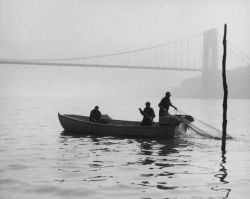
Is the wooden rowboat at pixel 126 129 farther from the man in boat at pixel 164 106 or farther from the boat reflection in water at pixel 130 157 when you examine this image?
the man in boat at pixel 164 106

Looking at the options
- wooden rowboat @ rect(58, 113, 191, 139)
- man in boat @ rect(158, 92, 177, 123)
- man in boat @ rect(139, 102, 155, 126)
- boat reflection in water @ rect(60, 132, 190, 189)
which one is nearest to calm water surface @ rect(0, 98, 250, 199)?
boat reflection in water @ rect(60, 132, 190, 189)

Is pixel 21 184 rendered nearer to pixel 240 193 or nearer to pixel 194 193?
pixel 194 193

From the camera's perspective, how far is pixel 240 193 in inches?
378

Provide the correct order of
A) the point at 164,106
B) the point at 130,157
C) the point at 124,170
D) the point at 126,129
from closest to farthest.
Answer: the point at 124,170
the point at 130,157
the point at 164,106
the point at 126,129

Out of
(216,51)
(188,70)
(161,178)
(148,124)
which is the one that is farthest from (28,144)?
(216,51)

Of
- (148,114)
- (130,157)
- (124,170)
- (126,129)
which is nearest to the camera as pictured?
(124,170)

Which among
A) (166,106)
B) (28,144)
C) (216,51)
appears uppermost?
(216,51)

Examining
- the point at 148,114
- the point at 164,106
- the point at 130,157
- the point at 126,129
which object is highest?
the point at 164,106

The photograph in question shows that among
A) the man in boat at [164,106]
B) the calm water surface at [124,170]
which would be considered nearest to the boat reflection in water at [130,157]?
the calm water surface at [124,170]

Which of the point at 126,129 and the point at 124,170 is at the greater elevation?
the point at 126,129

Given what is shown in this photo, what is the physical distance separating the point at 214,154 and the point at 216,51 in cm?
11316

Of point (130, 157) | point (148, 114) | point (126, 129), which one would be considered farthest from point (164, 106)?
point (130, 157)

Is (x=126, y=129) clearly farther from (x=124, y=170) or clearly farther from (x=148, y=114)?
(x=124, y=170)

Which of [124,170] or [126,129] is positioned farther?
[126,129]
